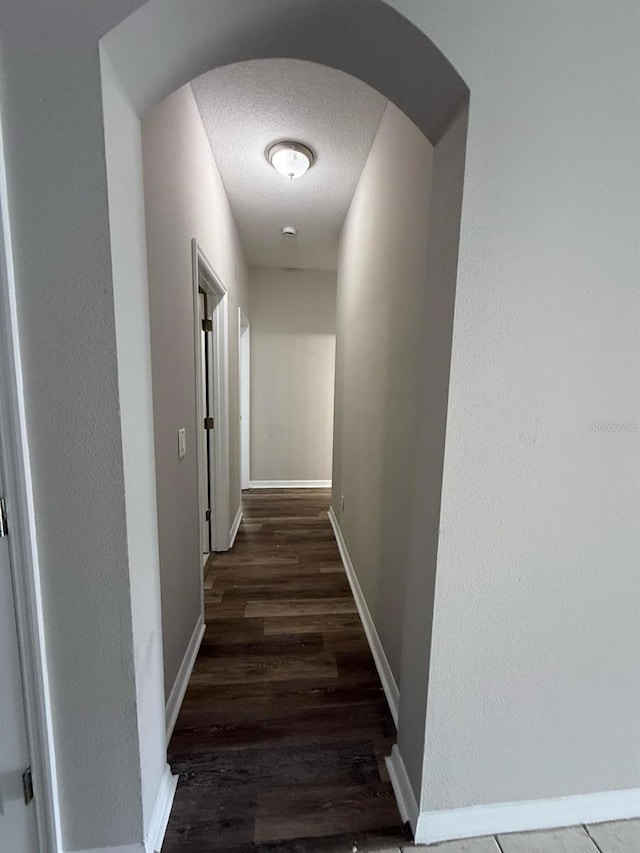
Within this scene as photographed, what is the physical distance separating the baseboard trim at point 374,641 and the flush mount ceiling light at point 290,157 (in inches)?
101

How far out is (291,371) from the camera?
4359mm

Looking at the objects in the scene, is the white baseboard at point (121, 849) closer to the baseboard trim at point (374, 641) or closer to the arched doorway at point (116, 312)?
the arched doorway at point (116, 312)

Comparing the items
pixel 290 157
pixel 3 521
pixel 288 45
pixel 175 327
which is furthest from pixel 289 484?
pixel 288 45

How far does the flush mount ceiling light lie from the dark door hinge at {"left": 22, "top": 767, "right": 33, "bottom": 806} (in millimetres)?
2750

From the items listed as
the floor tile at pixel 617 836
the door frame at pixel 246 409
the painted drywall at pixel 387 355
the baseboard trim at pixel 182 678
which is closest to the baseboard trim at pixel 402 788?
the painted drywall at pixel 387 355

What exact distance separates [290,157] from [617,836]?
126 inches

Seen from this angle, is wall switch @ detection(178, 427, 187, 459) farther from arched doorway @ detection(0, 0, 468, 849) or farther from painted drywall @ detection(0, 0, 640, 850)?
painted drywall @ detection(0, 0, 640, 850)

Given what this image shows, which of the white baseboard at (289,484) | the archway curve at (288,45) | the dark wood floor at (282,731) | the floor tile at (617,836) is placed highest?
the archway curve at (288,45)

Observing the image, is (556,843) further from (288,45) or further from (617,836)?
(288,45)

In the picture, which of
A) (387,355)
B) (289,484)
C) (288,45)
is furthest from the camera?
(289,484)

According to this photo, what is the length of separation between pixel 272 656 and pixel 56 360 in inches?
65.5

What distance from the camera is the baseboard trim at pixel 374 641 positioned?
4.80 ft

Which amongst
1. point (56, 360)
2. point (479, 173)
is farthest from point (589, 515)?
point (56, 360)

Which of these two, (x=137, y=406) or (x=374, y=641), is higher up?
(x=137, y=406)
